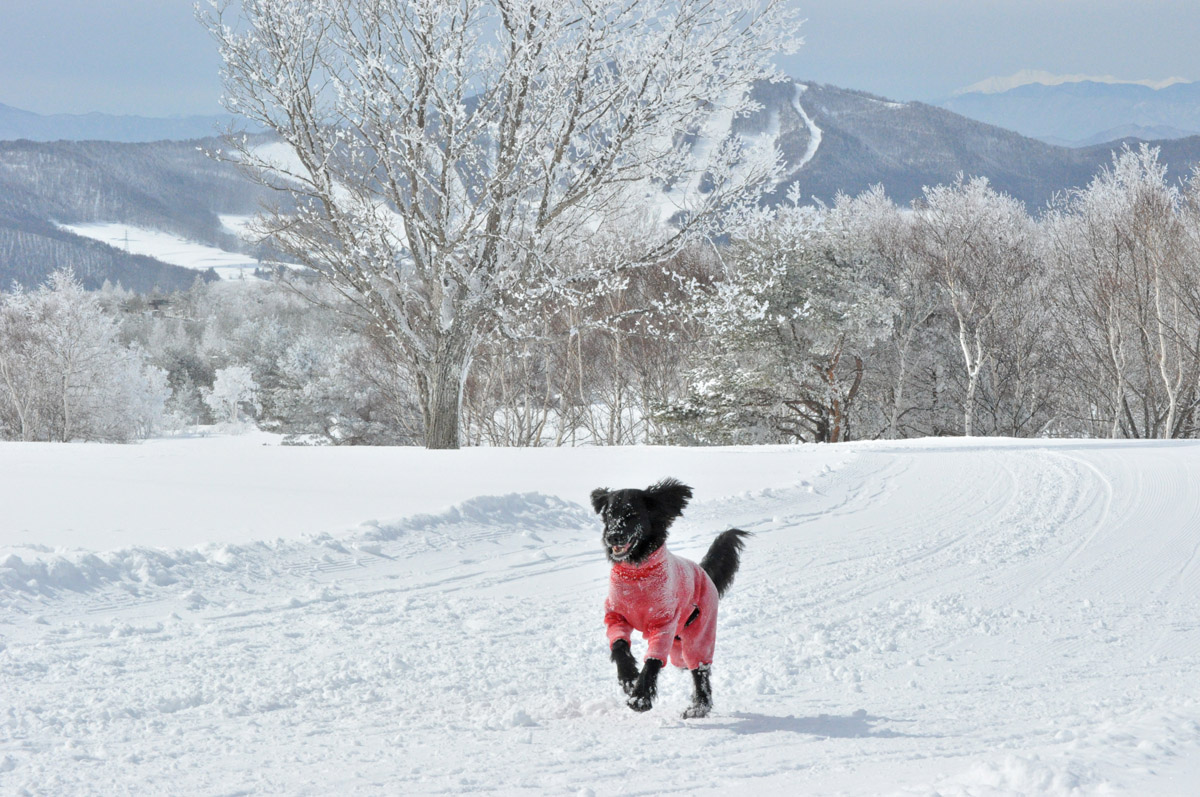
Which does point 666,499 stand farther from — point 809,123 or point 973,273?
point 809,123

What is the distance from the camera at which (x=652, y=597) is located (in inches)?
141

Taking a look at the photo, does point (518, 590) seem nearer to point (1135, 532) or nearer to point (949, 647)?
point (949, 647)

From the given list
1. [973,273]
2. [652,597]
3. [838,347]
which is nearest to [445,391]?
[652,597]

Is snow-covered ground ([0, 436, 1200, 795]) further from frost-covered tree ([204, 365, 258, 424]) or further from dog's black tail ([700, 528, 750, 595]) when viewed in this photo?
frost-covered tree ([204, 365, 258, 424])

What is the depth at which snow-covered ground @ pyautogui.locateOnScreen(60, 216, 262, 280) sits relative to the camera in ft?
517

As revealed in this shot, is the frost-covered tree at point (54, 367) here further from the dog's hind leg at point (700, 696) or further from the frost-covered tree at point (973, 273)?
the dog's hind leg at point (700, 696)

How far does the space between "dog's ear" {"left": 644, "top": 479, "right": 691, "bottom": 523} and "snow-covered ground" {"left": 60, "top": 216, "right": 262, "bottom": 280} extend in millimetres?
154567

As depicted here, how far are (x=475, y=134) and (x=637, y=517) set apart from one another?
35.4ft

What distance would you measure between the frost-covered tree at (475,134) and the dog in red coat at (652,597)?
954 cm

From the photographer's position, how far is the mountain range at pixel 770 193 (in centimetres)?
4691

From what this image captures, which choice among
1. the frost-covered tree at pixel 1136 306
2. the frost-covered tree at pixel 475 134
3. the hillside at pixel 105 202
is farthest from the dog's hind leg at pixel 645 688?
the hillside at pixel 105 202

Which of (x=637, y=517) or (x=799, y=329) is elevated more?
(x=799, y=329)

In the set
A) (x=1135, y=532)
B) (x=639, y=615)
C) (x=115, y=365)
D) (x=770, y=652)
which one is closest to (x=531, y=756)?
(x=639, y=615)

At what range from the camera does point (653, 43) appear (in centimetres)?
1295
